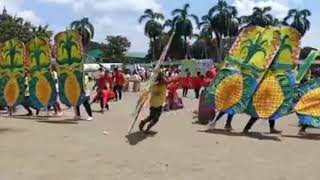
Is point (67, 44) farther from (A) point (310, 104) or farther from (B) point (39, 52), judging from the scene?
(A) point (310, 104)

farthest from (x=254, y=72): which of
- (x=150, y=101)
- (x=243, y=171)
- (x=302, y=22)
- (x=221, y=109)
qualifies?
(x=302, y=22)

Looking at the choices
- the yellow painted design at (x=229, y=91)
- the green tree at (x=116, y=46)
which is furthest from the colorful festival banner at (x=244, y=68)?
the green tree at (x=116, y=46)

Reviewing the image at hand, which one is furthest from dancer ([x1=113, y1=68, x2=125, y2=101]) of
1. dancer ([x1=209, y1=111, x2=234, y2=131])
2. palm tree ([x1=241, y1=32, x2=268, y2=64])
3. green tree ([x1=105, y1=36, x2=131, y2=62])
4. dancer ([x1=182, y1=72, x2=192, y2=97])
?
green tree ([x1=105, y1=36, x2=131, y2=62])

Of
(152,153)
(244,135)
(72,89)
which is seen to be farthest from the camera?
(72,89)

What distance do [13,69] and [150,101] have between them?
6904 mm

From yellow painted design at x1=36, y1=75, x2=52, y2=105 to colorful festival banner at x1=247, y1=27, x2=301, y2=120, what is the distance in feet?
21.5

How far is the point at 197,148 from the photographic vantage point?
11828 mm

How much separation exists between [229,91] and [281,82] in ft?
4.14

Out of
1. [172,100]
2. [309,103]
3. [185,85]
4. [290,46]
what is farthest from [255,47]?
[185,85]

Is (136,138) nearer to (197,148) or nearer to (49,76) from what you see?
(197,148)

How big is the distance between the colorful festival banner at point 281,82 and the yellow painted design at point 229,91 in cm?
53

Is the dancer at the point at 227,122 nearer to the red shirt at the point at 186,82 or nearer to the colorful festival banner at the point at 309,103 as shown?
the colorful festival banner at the point at 309,103

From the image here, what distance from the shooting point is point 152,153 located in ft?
36.6

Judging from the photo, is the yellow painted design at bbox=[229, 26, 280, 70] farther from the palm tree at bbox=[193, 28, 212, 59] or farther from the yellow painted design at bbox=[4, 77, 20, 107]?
the palm tree at bbox=[193, 28, 212, 59]
